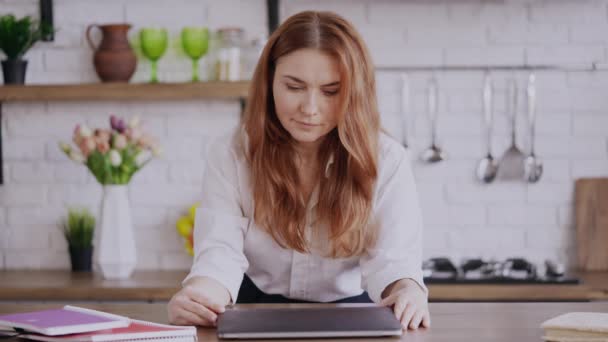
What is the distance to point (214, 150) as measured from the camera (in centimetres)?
207

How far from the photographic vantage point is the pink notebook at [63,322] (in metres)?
1.46

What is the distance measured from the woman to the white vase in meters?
1.05

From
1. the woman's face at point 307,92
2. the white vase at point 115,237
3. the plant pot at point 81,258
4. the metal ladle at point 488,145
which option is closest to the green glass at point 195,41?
the white vase at point 115,237

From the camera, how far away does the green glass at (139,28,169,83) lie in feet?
10.5

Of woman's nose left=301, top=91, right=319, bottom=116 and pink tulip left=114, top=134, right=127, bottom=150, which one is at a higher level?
woman's nose left=301, top=91, right=319, bottom=116

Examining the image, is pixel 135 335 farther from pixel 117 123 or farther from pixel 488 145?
pixel 488 145

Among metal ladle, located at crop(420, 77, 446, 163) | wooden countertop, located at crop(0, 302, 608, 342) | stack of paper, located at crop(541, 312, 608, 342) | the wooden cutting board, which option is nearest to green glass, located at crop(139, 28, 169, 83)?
metal ladle, located at crop(420, 77, 446, 163)

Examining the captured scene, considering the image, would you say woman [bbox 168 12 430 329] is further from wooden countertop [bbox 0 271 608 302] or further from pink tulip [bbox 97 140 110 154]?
pink tulip [bbox 97 140 110 154]

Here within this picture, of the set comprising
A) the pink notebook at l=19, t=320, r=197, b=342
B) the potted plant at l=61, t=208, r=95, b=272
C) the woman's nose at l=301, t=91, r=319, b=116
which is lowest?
the potted plant at l=61, t=208, r=95, b=272

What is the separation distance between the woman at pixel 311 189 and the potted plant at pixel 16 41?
1.46 metres

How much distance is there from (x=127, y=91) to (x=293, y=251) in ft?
4.35

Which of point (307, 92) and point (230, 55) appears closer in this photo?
point (307, 92)

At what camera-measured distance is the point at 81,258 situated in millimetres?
3273

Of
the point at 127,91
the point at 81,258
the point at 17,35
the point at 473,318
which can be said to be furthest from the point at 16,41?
the point at 473,318
